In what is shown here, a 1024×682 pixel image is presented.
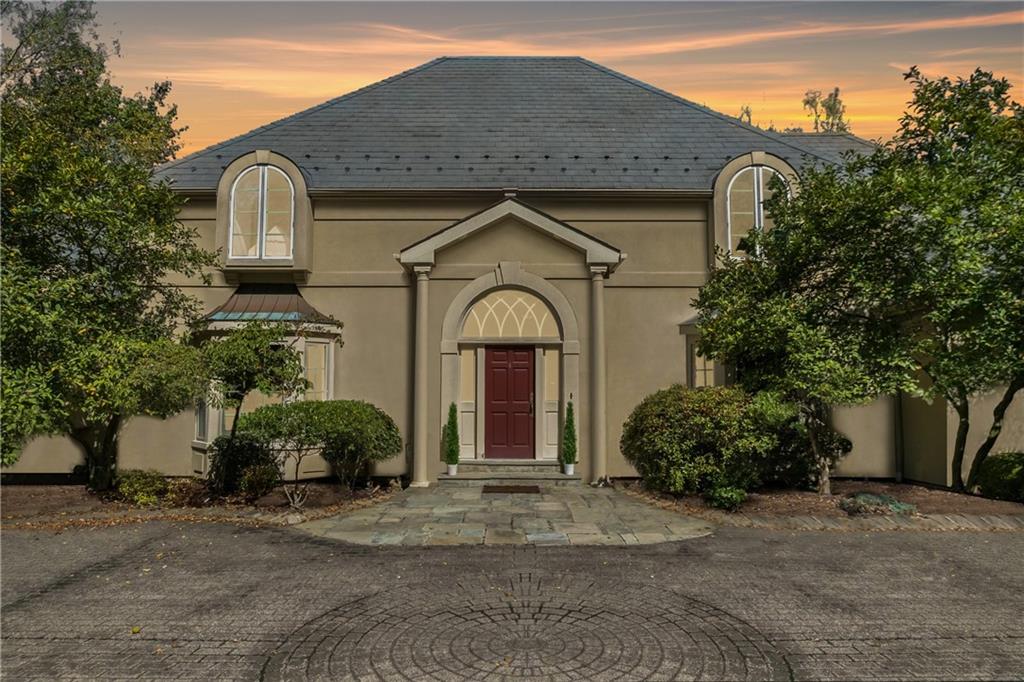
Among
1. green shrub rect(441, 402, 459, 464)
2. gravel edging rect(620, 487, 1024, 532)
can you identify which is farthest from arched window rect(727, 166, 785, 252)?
green shrub rect(441, 402, 459, 464)

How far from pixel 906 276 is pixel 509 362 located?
7.29m

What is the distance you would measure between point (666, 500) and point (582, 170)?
7.66m

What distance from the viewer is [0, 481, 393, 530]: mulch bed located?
29.8ft

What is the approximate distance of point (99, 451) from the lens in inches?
446

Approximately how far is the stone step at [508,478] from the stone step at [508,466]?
0.07 meters

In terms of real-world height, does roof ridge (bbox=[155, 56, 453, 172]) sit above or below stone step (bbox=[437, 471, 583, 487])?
above

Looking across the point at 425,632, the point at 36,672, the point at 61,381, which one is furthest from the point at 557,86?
the point at 36,672

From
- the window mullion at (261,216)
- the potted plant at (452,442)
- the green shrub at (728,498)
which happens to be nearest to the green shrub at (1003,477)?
the green shrub at (728,498)

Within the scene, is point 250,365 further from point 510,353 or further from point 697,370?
point 697,370

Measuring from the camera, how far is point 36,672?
444cm

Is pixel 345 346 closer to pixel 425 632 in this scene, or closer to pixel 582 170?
pixel 582 170

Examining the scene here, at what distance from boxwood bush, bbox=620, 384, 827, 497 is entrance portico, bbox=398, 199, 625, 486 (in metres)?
1.43

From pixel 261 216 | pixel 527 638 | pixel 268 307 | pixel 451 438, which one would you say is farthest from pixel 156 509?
pixel 527 638

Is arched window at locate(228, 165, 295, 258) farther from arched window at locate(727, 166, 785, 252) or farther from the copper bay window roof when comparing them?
arched window at locate(727, 166, 785, 252)
